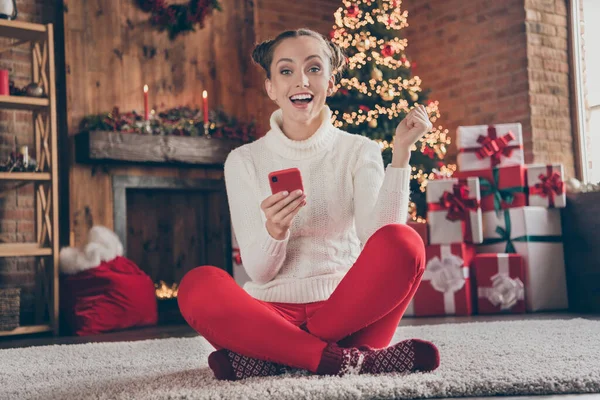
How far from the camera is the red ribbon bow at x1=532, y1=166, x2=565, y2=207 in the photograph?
3.76 m

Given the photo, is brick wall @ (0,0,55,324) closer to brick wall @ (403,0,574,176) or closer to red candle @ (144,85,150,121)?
red candle @ (144,85,150,121)

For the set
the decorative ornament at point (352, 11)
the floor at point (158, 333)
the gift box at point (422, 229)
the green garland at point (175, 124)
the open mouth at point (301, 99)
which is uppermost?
the decorative ornament at point (352, 11)

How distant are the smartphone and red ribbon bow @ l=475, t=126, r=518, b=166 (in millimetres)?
2595

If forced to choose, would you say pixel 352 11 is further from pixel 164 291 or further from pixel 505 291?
pixel 164 291

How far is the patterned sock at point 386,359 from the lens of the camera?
4.95ft

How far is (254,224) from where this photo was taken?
1.66 meters

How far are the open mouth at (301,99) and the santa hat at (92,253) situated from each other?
232 centimetres

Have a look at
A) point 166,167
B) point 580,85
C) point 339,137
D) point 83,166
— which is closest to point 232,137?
point 166,167

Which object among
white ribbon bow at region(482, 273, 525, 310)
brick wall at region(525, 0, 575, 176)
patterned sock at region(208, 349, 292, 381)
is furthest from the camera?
brick wall at region(525, 0, 575, 176)

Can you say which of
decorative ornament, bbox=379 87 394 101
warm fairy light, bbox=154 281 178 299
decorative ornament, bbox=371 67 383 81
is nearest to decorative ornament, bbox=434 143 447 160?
decorative ornament, bbox=379 87 394 101

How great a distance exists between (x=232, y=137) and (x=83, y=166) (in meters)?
0.91

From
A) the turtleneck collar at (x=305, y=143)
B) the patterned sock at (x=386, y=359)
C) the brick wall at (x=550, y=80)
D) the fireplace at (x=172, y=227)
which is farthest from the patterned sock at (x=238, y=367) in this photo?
the brick wall at (x=550, y=80)

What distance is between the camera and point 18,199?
396 cm

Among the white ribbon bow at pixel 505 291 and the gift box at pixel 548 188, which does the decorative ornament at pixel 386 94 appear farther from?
the white ribbon bow at pixel 505 291
